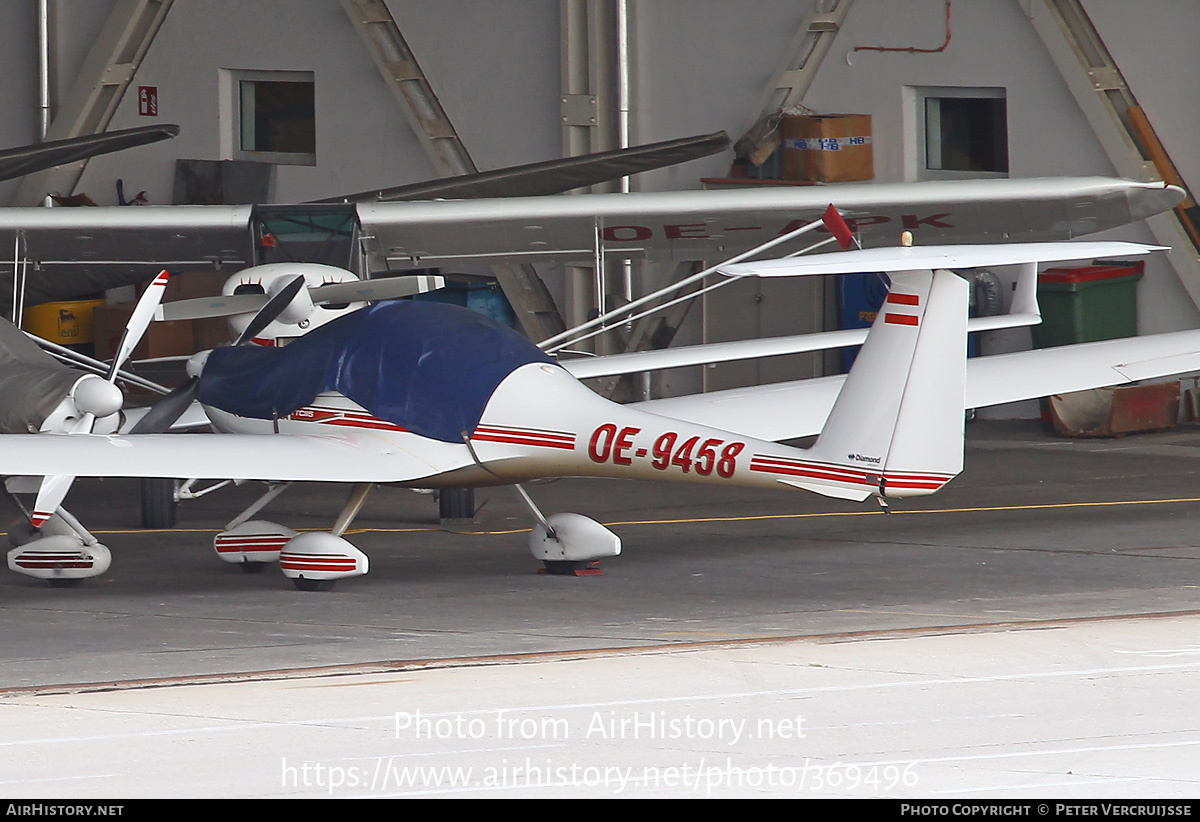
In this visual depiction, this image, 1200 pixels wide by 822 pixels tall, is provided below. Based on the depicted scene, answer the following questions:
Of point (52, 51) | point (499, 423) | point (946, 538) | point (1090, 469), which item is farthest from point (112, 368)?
point (52, 51)

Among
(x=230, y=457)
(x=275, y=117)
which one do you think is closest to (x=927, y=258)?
(x=230, y=457)

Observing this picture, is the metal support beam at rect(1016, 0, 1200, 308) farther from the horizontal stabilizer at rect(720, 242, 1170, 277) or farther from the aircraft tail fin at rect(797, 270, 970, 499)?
the aircraft tail fin at rect(797, 270, 970, 499)

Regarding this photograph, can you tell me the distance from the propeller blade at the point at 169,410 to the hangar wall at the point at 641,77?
10.5 m

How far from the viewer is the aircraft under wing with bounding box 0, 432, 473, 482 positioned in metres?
10.6

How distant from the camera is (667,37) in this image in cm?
2214

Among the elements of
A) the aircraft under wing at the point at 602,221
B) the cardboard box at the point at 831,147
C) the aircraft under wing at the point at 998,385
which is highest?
the cardboard box at the point at 831,147

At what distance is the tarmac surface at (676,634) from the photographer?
7027 mm

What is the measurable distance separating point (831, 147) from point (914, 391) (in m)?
11.4

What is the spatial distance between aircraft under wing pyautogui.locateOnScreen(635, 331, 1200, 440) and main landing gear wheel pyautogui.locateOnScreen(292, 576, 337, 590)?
2257mm

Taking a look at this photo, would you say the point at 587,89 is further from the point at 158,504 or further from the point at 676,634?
the point at 676,634

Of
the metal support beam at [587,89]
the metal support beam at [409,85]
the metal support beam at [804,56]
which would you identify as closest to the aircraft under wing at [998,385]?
the metal support beam at [804,56]

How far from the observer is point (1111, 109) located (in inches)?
767

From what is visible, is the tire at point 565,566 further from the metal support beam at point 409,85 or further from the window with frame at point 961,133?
the metal support beam at point 409,85

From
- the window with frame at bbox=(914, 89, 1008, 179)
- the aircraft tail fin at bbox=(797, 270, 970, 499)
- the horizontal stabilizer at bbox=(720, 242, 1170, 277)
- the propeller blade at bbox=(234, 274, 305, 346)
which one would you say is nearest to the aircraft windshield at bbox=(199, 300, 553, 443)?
the propeller blade at bbox=(234, 274, 305, 346)
